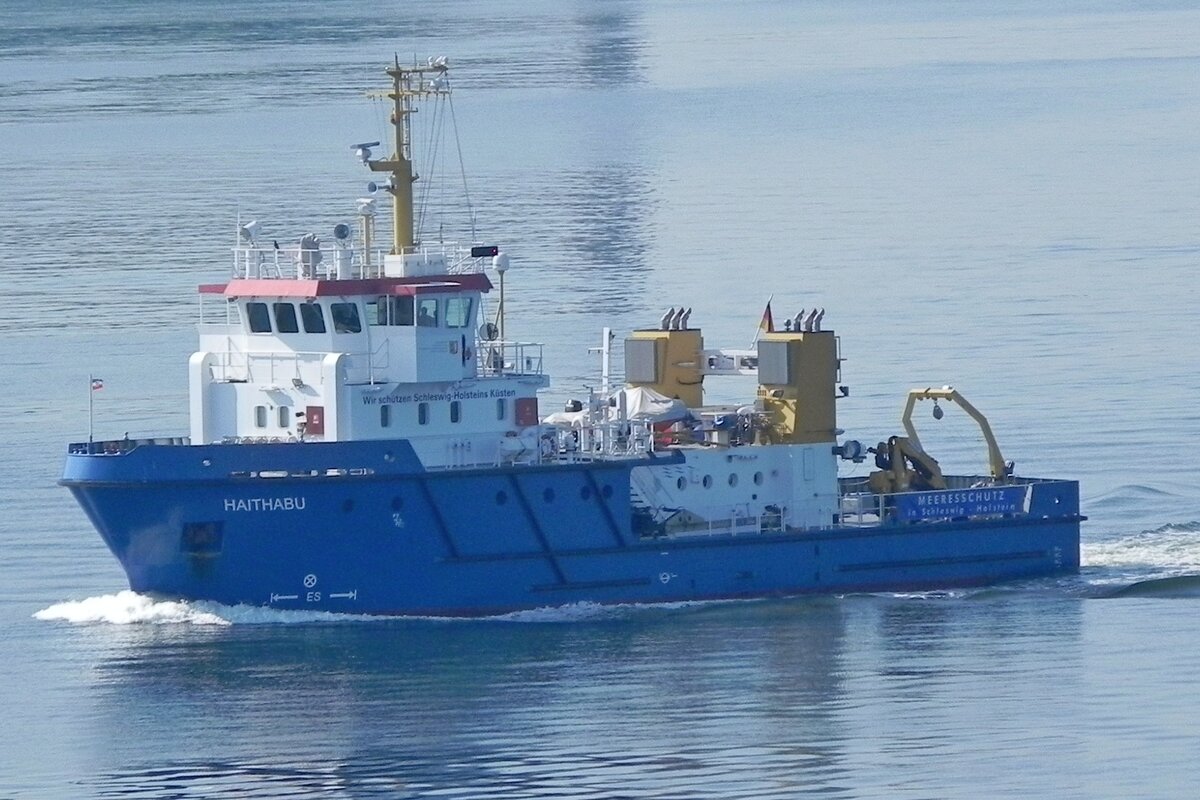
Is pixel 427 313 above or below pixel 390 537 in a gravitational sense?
above

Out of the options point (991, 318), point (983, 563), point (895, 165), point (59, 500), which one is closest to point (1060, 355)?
point (991, 318)

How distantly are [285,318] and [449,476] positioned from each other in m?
2.94

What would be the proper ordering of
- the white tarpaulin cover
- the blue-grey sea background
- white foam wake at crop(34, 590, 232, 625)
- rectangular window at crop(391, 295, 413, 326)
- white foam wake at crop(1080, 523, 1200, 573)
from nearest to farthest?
the blue-grey sea background
white foam wake at crop(34, 590, 232, 625)
rectangular window at crop(391, 295, 413, 326)
the white tarpaulin cover
white foam wake at crop(1080, 523, 1200, 573)

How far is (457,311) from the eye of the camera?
35469mm

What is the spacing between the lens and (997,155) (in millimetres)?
95375

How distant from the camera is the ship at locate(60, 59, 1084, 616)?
111 feet

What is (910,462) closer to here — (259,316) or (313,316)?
(313,316)

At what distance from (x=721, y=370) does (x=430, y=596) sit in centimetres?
623

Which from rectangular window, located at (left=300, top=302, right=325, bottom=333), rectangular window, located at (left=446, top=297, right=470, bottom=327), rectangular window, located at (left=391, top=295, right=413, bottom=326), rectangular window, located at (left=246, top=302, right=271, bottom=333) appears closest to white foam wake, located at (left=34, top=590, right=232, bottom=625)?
rectangular window, located at (left=246, top=302, right=271, bottom=333)

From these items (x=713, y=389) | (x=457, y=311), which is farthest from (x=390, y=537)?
(x=713, y=389)

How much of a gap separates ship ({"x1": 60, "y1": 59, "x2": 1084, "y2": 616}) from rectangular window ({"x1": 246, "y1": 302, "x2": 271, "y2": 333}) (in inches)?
1.1

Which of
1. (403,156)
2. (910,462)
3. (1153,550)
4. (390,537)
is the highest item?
(403,156)

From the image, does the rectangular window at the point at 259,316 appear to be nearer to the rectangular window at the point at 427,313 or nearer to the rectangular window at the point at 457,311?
the rectangular window at the point at 427,313

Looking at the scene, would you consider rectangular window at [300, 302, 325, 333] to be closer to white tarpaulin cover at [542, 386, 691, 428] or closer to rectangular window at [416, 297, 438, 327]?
rectangular window at [416, 297, 438, 327]
